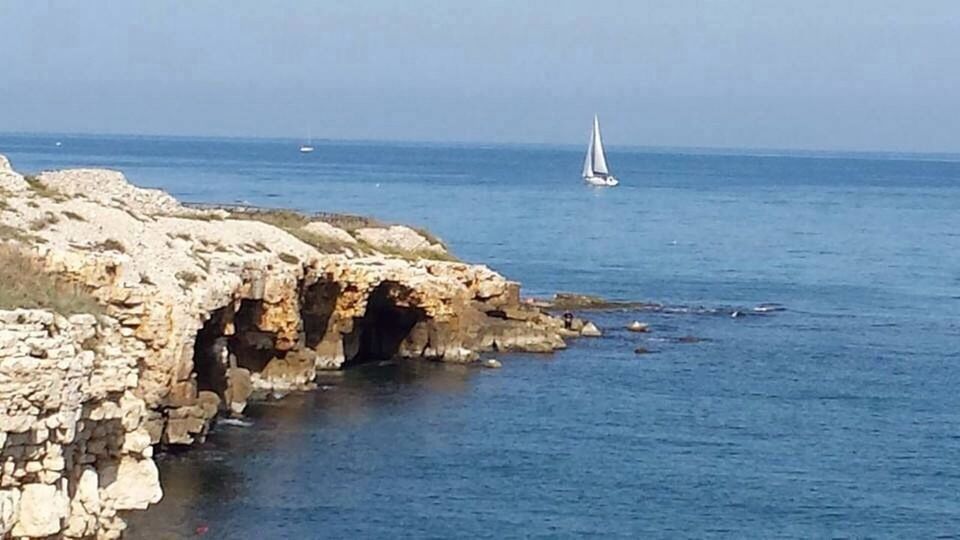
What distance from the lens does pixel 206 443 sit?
2019 inches

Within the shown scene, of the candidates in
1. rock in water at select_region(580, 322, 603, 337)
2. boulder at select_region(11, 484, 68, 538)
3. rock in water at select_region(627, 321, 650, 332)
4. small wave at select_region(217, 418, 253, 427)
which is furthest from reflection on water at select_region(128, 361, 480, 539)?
rock in water at select_region(627, 321, 650, 332)

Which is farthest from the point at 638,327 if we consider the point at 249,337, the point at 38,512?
the point at 38,512

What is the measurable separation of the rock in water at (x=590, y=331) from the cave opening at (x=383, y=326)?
11174 millimetres

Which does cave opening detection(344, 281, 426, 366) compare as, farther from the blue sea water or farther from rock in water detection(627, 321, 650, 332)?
→ rock in water detection(627, 321, 650, 332)

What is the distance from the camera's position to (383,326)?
3002 inches

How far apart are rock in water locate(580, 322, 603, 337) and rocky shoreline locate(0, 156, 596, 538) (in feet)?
1.61

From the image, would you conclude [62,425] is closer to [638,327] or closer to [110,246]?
[110,246]

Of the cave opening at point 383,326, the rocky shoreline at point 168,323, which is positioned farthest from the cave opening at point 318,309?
the cave opening at point 383,326

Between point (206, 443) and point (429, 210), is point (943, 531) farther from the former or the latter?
point (429, 210)

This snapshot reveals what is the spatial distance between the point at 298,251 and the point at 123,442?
3280cm

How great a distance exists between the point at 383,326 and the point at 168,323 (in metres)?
27.6

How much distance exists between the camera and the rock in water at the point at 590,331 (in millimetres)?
82500

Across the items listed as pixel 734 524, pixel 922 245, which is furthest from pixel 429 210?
pixel 734 524

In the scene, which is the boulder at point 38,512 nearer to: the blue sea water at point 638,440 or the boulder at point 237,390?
the blue sea water at point 638,440
